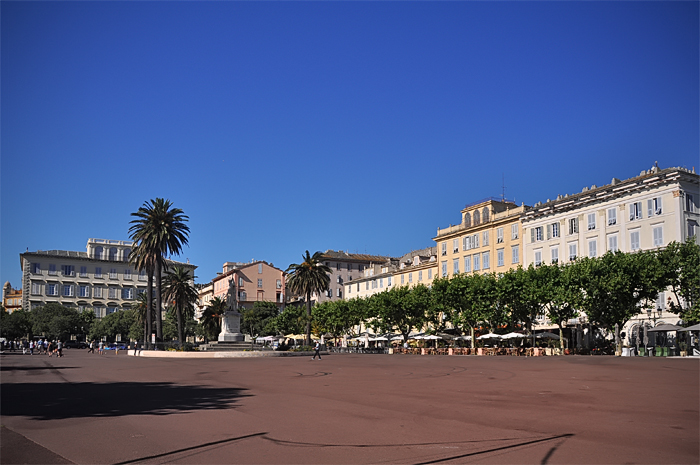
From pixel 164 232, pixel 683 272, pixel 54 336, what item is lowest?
pixel 54 336

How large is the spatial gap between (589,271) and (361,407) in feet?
130

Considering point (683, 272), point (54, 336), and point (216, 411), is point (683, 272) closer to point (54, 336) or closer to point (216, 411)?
point (216, 411)

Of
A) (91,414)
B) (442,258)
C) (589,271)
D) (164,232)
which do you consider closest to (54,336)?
(164,232)

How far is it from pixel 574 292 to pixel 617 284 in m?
4.07

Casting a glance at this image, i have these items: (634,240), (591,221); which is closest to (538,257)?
(591,221)

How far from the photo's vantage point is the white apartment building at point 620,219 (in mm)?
55844

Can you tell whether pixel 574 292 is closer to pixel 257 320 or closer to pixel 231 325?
pixel 231 325

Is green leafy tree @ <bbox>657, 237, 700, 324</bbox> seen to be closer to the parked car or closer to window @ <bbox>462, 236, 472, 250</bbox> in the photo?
window @ <bbox>462, 236, 472, 250</bbox>

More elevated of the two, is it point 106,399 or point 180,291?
point 180,291

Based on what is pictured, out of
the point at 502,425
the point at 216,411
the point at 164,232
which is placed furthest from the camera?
the point at 164,232

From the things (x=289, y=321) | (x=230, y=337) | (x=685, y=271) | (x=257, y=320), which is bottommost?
(x=257, y=320)

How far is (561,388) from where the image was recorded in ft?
66.0

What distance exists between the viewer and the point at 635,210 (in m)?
59.5

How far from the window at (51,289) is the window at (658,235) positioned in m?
118
